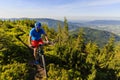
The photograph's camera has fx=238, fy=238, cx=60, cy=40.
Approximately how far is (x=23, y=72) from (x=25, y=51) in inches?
235

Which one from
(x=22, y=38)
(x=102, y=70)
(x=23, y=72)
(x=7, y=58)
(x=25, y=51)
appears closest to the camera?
(x=23, y=72)

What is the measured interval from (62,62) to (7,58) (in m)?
7.89

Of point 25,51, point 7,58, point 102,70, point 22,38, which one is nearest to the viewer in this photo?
point 7,58

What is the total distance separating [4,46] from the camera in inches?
1324

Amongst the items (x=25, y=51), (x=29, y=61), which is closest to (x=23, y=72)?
(x=29, y=61)

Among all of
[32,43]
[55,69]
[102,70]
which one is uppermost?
[32,43]

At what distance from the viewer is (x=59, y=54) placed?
116ft

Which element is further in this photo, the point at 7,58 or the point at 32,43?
the point at 7,58

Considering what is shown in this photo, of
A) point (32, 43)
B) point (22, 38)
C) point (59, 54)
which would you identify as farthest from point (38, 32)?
point (22, 38)

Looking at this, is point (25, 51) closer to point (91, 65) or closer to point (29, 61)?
point (29, 61)

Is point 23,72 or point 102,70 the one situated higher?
point 23,72

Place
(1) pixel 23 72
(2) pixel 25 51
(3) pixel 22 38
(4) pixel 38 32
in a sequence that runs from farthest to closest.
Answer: (3) pixel 22 38 → (2) pixel 25 51 → (1) pixel 23 72 → (4) pixel 38 32

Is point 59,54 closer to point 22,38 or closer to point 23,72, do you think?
point 23,72

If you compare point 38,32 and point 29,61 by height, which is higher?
point 38,32
